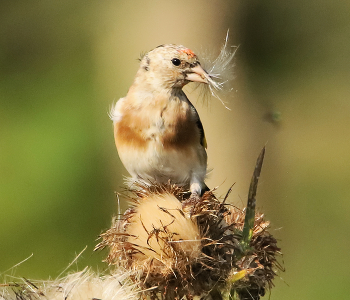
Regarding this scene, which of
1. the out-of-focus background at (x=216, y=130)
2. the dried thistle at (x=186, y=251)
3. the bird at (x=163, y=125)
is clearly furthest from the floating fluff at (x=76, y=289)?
the out-of-focus background at (x=216, y=130)

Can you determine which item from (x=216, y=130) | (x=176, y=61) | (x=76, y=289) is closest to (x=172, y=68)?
(x=176, y=61)

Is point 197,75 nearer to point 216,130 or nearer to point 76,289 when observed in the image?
point 76,289

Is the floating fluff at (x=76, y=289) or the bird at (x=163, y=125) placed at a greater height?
the bird at (x=163, y=125)

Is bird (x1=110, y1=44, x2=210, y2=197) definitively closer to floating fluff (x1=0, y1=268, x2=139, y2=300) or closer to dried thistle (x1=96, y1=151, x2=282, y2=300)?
dried thistle (x1=96, y1=151, x2=282, y2=300)

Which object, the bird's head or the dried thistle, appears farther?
the bird's head

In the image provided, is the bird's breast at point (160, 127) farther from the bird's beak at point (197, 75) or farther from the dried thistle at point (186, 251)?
the dried thistle at point (186, 251)

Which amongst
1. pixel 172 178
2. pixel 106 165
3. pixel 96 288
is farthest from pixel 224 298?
pixel 106 165

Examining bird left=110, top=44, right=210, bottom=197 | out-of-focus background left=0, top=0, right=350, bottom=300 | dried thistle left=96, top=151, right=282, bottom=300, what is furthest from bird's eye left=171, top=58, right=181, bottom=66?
out-of-focus background left=0, top=0, right=350, bottom=300
